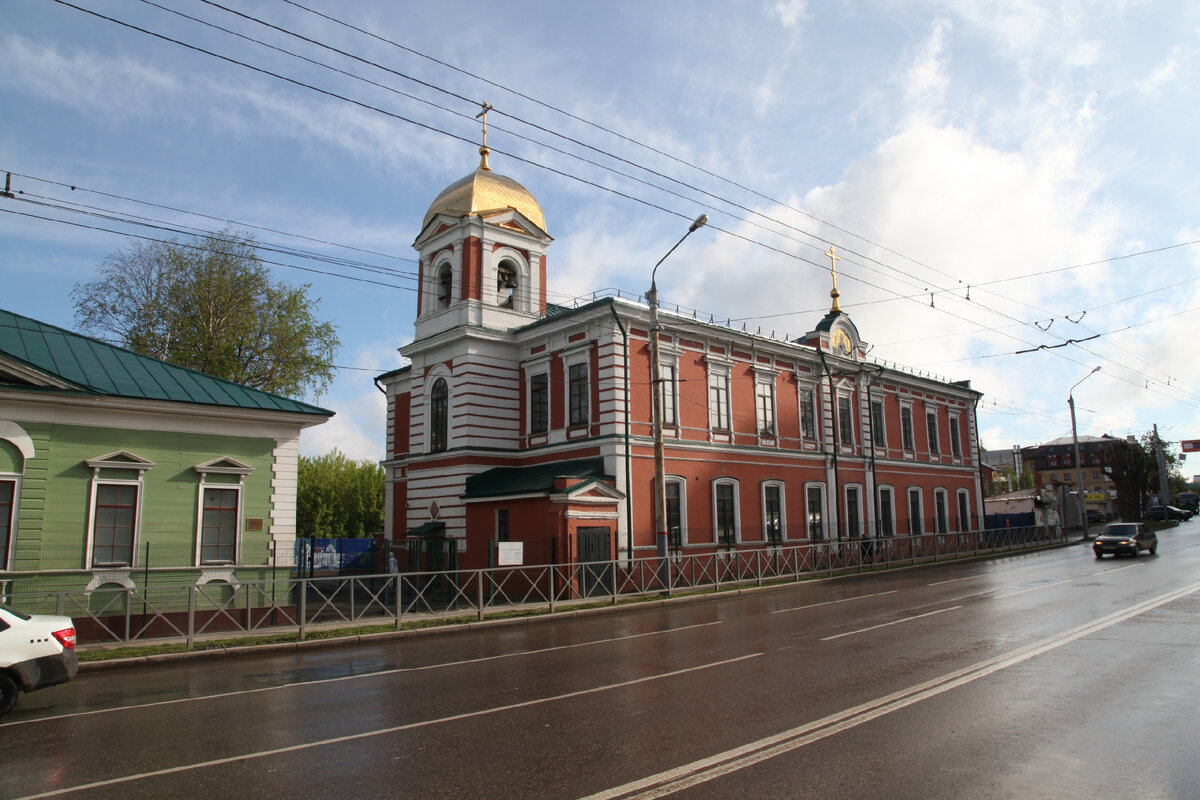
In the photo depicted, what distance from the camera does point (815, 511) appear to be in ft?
109

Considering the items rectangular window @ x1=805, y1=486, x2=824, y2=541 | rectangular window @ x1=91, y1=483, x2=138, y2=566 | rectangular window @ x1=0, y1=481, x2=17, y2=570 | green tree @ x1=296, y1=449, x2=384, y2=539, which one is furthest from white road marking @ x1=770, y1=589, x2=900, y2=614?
green tree @ x1=296, y1=449, x2=384, y2=539

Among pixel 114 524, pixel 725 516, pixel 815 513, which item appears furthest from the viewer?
pixel 815 513

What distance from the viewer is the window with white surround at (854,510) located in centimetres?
3531

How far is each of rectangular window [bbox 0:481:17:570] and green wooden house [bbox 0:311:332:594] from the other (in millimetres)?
21

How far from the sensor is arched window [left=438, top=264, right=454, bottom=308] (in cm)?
3041

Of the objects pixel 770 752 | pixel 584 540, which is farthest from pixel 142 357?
pixel 770 752

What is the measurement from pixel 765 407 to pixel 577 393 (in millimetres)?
9038

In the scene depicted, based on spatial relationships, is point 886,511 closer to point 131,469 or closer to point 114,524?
point 131,469

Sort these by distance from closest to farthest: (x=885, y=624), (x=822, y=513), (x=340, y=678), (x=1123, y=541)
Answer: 1. (x=340, y=678)
2. (x=885, y=624)
3. (x=1123, y=541)
4. (x=822, y=513)

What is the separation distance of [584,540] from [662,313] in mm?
8900

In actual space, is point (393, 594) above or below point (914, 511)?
below

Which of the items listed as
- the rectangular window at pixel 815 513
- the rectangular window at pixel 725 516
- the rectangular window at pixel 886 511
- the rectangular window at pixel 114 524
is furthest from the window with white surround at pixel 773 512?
the rectangular window at pixel 114 524

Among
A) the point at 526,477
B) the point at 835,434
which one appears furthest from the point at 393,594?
the point at 835,434

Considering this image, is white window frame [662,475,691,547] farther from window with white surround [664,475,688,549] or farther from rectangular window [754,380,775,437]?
rectangular window [754,380,775,437]
